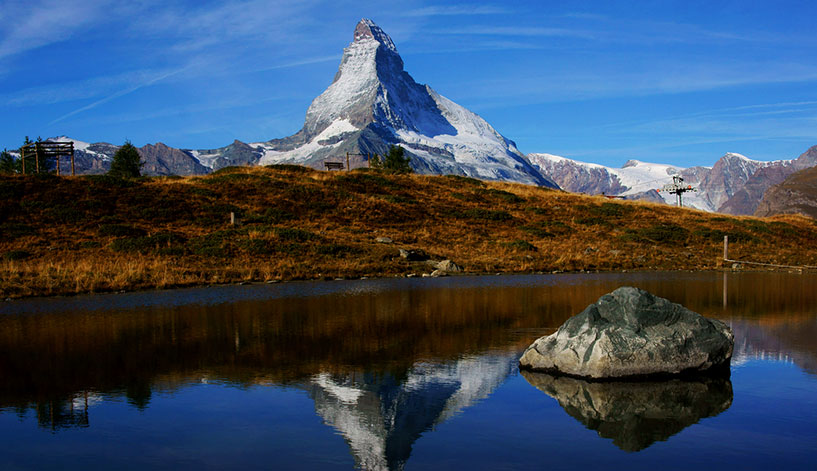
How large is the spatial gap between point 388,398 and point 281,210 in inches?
1460

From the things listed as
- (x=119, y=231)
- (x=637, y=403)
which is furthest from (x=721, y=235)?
(x=637, y=403)

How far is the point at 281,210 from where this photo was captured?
46094 mm

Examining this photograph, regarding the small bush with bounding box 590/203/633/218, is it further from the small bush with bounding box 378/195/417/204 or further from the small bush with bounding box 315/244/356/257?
the small bush with bounding box 315/244/356/257

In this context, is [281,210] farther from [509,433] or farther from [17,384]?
[509,433]

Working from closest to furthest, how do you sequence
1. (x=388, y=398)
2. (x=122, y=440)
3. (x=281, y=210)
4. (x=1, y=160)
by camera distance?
(x=122, y=440)
(x=388, y=398)
(x=281, y=210)
(x=1, y=160)

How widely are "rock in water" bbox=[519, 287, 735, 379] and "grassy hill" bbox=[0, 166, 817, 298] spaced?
63.5 ft

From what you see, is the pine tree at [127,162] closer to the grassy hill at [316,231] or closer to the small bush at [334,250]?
the grassy hill at [316,231]

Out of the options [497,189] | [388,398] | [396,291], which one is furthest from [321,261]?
[497,189]

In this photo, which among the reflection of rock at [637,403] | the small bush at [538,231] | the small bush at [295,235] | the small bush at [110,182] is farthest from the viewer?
the small bush at [110,182]

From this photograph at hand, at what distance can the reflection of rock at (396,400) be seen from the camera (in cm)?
820

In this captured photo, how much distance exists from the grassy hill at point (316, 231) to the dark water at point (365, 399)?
1124 cm

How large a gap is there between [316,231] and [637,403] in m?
32.7

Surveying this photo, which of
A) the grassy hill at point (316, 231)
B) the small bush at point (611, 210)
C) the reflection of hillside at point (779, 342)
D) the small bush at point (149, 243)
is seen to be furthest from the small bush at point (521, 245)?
the reflection of hillside at point (779, 342)

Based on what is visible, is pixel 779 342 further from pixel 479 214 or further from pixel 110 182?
pixel 110 182
